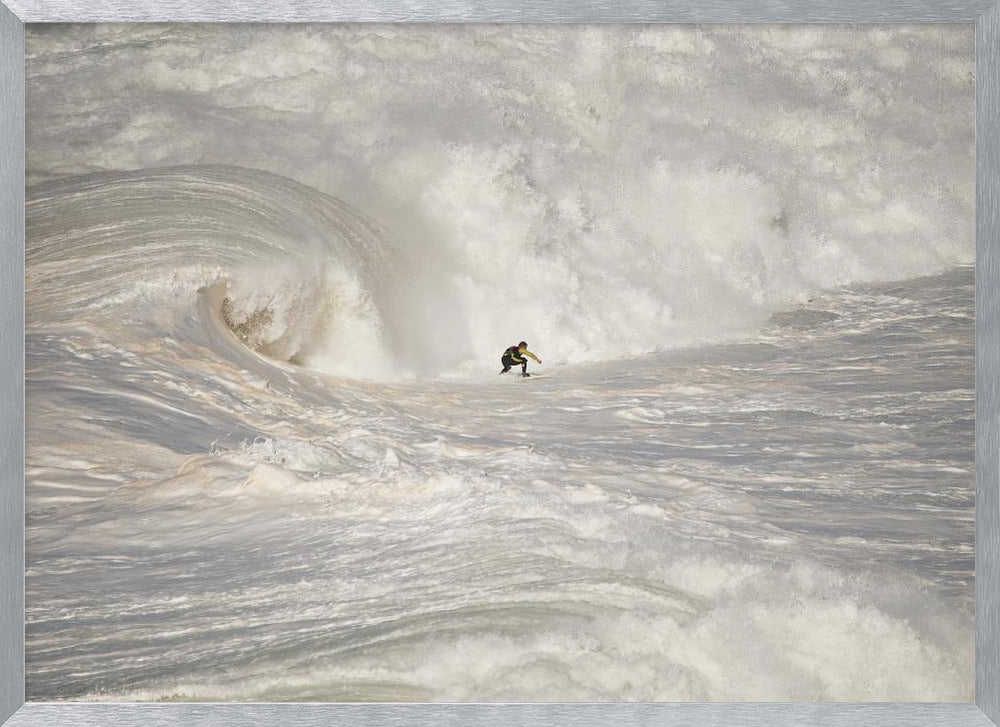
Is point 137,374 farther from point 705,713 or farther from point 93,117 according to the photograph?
point 705,713

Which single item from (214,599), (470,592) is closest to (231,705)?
(214,599)

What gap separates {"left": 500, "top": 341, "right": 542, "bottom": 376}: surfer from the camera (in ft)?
4.62

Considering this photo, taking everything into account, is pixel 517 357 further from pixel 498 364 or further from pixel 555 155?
pixel 555 155

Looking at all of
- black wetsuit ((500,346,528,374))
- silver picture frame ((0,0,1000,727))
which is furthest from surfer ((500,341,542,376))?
silver picture frame ((0,0,1000,727))

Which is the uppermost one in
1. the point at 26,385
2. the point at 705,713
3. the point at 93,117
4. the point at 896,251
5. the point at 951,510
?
the point at 93,117

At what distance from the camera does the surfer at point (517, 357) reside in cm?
141

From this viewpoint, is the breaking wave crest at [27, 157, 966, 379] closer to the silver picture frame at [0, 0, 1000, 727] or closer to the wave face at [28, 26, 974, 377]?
the wave face at [28, 26, 974, 377]

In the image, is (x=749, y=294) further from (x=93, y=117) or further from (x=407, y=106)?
(x=93, y=117)

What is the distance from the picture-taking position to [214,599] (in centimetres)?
138

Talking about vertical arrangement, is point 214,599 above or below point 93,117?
below

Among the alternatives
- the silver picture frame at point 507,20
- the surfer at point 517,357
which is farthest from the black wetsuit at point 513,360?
the silver picture frame at point 507,20

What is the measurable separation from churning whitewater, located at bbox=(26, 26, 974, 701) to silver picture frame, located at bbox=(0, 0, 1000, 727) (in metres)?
0.03

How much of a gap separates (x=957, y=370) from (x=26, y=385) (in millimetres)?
1964

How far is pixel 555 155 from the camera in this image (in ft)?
4.65
